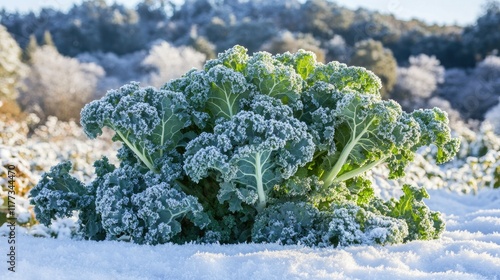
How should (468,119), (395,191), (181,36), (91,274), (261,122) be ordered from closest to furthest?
(91,274), (261,122), (395,191), (468,119), (181,36)

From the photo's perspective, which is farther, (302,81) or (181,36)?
(181,36)

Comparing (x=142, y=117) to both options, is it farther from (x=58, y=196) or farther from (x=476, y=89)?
(x=476, y=89)

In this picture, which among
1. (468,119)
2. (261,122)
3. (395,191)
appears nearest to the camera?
(261,122)

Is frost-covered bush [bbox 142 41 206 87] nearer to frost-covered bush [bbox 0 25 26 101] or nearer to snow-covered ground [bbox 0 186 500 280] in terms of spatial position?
frost-covered bush [bbox 0 25 26 101]

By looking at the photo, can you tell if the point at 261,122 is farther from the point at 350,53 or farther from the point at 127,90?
the point at 350,53

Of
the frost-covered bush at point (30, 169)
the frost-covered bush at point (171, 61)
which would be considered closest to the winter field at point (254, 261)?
the frost-covered bush at point (30, 169)

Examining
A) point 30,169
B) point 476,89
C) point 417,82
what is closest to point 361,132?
point 30,169

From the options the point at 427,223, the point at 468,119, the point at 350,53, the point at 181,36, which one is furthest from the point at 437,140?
the point at 181,36

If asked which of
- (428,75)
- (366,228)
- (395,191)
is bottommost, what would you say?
(366,228)
